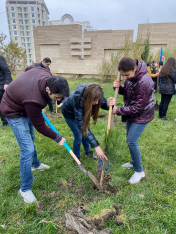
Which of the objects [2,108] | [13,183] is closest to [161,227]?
[13,183]

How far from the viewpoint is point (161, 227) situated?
201cm

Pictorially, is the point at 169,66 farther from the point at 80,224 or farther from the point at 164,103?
the point at 80,224

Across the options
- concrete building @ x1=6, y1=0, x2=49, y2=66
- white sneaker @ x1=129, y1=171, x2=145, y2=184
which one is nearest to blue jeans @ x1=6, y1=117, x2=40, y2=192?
white sneaker @ x1=129, y1=171, x2=145, y2=184

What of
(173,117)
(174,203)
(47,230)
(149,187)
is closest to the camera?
(47,230)

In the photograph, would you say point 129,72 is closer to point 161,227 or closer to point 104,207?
point 104,207

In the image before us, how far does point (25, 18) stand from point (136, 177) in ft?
255

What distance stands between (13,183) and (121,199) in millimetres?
1705

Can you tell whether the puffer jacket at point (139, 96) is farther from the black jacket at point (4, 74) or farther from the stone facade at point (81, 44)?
the stone facade at point (81, 44)

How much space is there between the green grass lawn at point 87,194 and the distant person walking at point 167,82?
2.43 metres

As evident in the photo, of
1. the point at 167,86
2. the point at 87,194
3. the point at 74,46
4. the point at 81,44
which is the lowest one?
the point at 87,194

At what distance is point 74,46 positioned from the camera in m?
16.7

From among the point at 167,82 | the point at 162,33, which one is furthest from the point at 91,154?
the point at 162,33

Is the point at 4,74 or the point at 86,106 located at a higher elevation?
the point at 4,74

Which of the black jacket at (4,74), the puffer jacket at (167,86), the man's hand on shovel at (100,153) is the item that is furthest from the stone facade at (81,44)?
the man's hand on shovel at (100,153)
